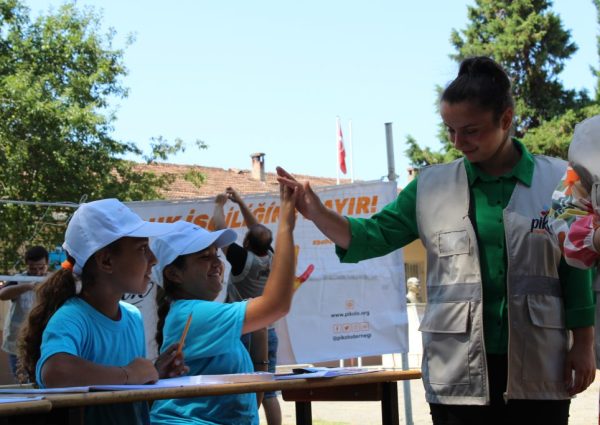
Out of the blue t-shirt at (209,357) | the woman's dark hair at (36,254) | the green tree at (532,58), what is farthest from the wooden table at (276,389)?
the green tree at (532,58)

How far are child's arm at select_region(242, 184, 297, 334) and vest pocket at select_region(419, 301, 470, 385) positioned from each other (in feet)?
1.71

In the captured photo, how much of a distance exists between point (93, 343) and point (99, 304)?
7.8 inches

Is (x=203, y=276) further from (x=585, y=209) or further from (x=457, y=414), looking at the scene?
(x=585, y=209)

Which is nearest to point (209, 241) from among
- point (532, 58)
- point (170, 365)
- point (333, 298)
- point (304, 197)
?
point (304, 197)

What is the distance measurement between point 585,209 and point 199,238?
1.80 m

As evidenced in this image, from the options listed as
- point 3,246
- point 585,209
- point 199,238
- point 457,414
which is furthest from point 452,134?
point 3,246

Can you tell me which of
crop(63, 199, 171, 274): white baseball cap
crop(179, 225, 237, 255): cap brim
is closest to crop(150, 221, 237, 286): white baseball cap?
crop(179, 225, 237, 255): cap brim

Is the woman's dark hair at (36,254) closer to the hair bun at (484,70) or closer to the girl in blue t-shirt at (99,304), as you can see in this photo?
the girl in blue t-shirt at (99,304)

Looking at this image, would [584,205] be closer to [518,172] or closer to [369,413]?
[518,172]

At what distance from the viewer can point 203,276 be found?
13.0 ft

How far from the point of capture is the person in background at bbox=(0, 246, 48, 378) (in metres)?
9.70

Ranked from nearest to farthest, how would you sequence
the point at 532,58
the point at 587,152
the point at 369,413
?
the point at 587,152, the point at 369,413, the point at 532,58

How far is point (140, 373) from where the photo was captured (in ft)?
9.68

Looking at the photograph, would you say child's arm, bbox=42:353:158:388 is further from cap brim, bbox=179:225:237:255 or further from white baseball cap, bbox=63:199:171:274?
cap brim, bbox=179:225:237:255
